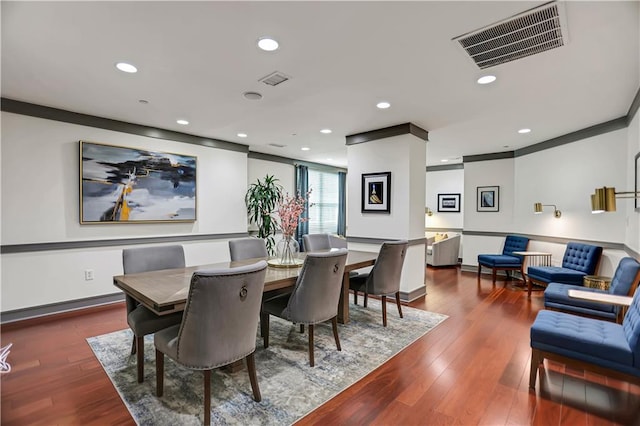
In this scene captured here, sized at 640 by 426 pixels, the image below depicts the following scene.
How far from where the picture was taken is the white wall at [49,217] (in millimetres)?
3473

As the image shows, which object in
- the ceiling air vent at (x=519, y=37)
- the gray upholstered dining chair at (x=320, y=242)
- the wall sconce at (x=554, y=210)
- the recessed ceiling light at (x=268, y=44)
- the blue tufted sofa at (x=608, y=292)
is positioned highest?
the recessed ceiling light at (x=268, y=44)

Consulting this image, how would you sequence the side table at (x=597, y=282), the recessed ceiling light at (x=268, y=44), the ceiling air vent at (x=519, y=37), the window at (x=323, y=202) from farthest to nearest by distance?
the window at (x=323, y=202), the side table at (x=597, y=282), the recessed ceiling light at (x=268, y=44), the ceiling air vent at (x=519, y=37)

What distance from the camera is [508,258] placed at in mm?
5504

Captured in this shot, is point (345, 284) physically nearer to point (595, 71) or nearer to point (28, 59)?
point (595, 71)

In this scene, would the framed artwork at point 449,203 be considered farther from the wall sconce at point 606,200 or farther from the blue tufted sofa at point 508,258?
the wall sconce at point 606,200

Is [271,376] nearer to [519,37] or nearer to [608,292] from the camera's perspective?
[519,37]

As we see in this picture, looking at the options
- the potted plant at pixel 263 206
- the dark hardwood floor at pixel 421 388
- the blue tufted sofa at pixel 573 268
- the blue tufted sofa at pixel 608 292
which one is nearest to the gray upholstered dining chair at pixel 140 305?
the dark hardwood floor at pixel 421 388

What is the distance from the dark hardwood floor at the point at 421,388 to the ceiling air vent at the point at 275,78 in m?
2.64

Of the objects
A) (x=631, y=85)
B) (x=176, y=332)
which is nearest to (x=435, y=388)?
(x=176, y=332)

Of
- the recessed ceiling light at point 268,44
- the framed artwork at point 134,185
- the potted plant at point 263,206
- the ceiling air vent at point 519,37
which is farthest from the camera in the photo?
the potted plant at point 263,206

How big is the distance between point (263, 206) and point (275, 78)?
3238 mm

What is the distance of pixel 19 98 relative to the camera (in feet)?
11.2

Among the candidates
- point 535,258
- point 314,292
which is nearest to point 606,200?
point 314,292

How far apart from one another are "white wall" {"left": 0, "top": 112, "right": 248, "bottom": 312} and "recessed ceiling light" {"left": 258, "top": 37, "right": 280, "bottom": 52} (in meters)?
3.04
